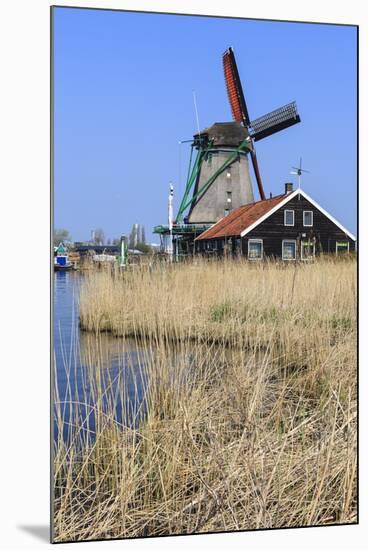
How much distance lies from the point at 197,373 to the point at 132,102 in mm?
1030

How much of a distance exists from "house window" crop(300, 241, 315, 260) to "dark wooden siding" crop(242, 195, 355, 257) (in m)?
0.02

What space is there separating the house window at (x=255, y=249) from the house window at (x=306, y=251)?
181 mm

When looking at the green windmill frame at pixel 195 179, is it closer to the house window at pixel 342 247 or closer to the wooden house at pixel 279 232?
the wooden house at pixel 279 232

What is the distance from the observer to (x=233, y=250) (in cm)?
267

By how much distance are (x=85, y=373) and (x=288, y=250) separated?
101 cm

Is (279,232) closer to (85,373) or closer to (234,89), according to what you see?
(234,89)

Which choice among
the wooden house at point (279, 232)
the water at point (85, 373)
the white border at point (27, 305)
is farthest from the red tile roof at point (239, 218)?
the white border at point (27, 305)

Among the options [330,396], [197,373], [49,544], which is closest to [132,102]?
[197,373]

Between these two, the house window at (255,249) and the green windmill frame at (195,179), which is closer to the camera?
the green windmill frame at (195,179)

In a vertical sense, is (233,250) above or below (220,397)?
above

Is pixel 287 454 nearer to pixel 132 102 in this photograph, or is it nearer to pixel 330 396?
pixel 330 396

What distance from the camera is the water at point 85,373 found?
2.18 meters

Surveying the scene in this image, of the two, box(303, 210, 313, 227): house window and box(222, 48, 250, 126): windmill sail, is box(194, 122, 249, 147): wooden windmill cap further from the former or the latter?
box(303, 210, 313, 227): house window

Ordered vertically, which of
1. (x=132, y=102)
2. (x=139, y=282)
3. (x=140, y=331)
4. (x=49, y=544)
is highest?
(x=132, y=102)
